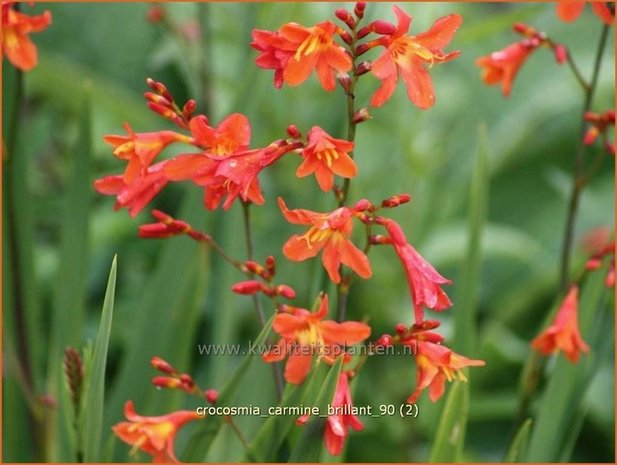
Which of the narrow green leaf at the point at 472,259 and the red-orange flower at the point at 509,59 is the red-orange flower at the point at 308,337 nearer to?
the narrow green leaf at the point at 472,259

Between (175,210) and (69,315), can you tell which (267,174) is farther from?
(69,315)

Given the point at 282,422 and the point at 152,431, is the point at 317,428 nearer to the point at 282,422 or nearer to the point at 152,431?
the point at 282,422

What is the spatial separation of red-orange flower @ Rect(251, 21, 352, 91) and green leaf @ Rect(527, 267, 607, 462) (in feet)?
2.42

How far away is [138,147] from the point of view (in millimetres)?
1244

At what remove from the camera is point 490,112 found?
119 inches

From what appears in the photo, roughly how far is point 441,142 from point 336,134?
1.28 m

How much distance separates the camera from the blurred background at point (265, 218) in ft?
5.78

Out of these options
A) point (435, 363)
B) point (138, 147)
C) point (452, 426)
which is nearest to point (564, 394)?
point (452, 426)

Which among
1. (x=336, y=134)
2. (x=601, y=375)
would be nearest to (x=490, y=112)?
(x=601, y=375)

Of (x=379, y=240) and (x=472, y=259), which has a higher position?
(x=379, y=240)

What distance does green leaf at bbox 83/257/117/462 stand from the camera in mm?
1172

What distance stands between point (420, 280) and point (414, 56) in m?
0.26

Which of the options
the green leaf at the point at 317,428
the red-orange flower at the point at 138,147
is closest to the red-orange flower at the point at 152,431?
the green leaf at the point at 317,428

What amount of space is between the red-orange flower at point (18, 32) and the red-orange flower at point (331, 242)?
644mm
